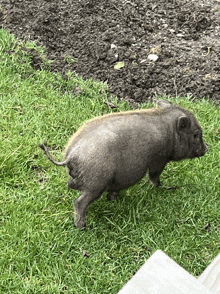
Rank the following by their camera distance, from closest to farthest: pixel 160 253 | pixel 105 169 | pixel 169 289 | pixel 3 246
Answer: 1. pixel 169 289
2. pixel 160 253
3. pixel 105 169
4. pixel 3 246

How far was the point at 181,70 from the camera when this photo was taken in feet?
15.4

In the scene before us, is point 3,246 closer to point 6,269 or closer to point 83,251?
point 6,269

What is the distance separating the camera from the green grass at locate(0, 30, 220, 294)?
288 cm

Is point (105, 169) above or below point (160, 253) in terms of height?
below

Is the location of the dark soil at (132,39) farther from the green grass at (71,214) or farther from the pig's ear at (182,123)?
the pig's ear at (182,123)

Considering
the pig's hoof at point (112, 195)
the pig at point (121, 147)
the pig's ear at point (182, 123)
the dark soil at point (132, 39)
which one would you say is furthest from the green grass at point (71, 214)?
the pig's ear at point (182, 123)

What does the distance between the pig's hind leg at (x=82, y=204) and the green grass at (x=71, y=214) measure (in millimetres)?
116

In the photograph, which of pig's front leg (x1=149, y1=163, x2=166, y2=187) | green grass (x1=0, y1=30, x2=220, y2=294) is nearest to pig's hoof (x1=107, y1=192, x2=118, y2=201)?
green grass (x1=0, y1=30, x2=220, y2=294)

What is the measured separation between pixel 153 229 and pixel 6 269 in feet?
4.07

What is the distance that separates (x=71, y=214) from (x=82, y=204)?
1.17ft

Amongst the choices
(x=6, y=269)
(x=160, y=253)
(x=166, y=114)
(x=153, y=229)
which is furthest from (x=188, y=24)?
(x=160, y=253)

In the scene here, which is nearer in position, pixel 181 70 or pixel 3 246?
pixel 3 246

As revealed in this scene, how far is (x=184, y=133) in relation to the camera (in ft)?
10.4

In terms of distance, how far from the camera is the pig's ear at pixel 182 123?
3.02 m
